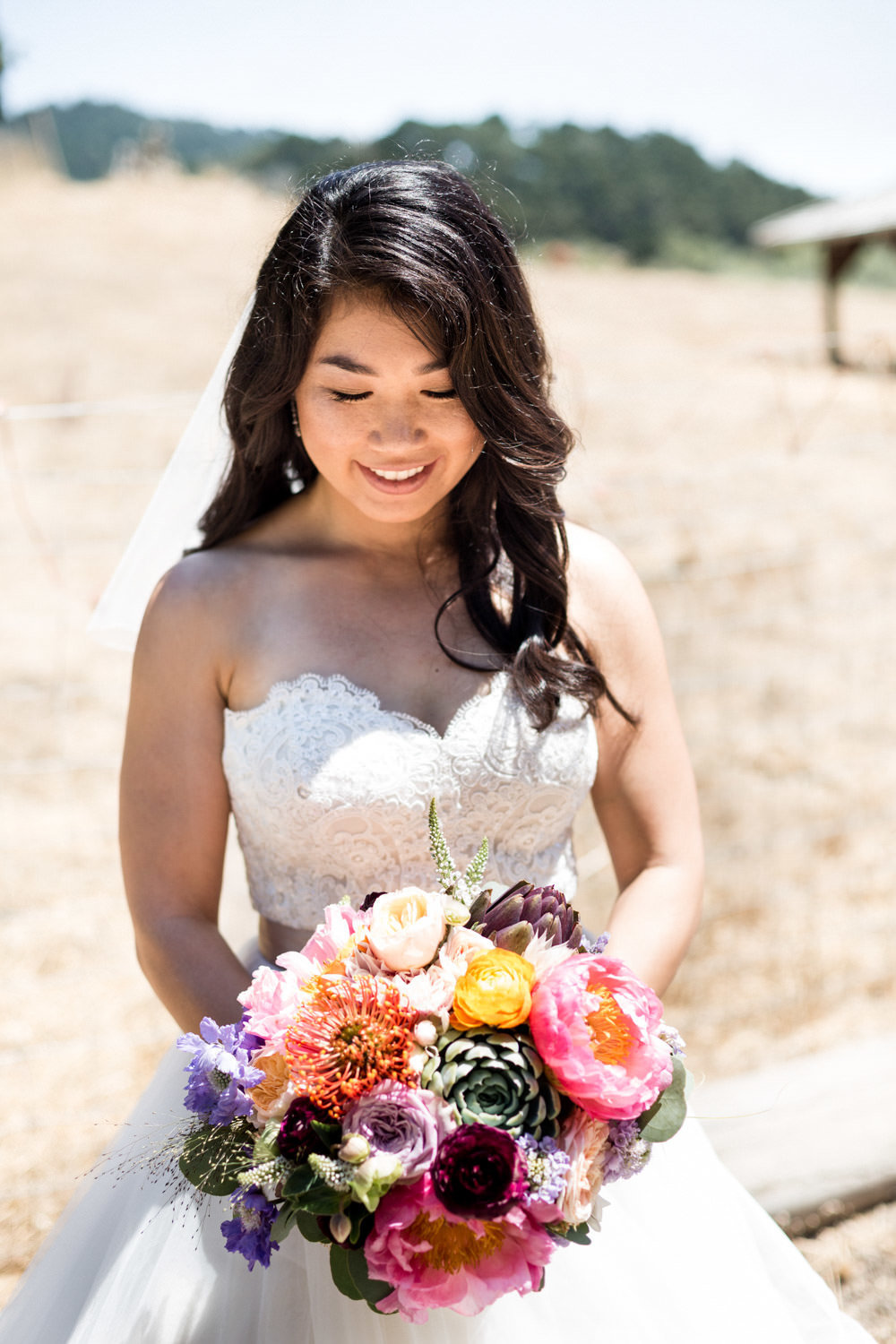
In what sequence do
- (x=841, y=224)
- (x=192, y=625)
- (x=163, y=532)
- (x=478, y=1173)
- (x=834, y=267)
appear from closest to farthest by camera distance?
(x=478, y=1173)
(x=192, y=625)
(x=163, y=532)
(x=834, y=267)
(x=841, y=224)

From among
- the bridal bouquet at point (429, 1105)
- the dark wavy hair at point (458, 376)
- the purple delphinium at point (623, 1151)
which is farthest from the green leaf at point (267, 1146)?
the dark wavy hair at point (458, 376)

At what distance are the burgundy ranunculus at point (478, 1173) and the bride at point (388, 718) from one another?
44cm

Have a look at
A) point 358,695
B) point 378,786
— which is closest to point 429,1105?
point 378,786

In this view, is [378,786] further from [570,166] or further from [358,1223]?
[570,166]

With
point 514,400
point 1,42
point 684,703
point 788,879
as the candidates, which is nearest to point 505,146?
point 1,42

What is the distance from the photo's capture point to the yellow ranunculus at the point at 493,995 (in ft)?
3.39

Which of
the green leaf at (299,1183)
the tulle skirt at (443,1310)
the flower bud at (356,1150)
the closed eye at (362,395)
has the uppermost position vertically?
the closed eye at (362,395)

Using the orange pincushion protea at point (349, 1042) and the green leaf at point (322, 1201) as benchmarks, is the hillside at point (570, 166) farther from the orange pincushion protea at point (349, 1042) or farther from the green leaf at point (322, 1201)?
the green leaf at point (322, 1201)

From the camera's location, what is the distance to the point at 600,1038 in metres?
1.06

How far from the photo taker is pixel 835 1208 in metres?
2.35

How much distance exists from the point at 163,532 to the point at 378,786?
0.86m

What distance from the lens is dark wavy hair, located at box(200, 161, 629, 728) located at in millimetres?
1534

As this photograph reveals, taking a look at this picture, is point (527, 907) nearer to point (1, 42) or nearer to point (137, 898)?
point (137, 898)

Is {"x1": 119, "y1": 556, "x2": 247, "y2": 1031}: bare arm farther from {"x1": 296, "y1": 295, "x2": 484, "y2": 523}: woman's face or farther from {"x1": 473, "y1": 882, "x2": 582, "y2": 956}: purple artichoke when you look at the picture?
{"x1": 473, "y1": 882, "x2": 582, "y2": 956}: purple artichoke
